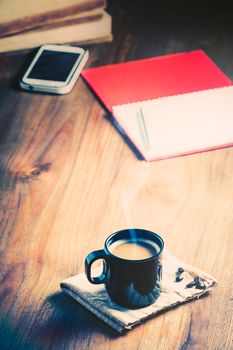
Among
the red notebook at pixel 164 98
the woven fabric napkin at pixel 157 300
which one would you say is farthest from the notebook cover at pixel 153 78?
the woven fabric napkin at pixel 157 300

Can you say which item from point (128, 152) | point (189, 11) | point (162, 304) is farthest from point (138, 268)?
point (189, 11)

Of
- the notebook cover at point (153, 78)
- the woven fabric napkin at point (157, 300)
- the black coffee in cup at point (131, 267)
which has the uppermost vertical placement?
the black coffee in cup at point (131, 267)

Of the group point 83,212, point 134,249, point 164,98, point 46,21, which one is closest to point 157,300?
point 134,249

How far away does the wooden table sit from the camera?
0.77 metres

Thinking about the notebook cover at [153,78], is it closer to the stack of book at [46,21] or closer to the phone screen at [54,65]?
the phone screen at [54,65]

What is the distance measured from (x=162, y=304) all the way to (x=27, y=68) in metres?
0.80

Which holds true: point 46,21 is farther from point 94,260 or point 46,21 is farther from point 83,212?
point 94,260

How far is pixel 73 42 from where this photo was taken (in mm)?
1537

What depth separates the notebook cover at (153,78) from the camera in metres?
1.31

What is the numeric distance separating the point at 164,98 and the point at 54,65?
282mm

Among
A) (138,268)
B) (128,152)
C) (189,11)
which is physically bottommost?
(189,11)

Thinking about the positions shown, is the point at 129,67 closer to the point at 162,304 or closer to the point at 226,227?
the point at 226,227

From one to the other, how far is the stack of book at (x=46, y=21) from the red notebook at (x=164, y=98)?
16 centimetres

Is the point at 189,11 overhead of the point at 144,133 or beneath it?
beneath
